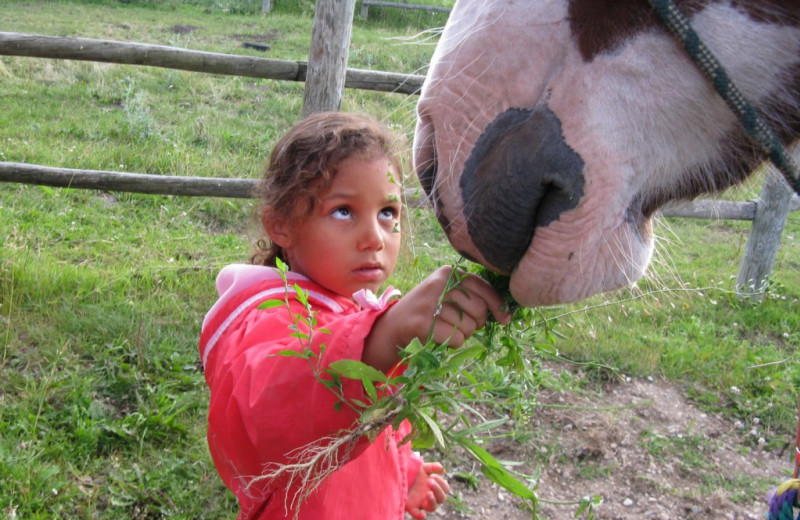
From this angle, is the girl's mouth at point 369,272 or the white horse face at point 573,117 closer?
the white horse face at point 573,117

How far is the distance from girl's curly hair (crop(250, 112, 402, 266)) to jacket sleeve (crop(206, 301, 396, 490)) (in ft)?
1.33

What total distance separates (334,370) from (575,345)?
2496 mm

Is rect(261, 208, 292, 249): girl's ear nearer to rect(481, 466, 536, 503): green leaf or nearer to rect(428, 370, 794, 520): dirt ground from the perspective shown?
rect(481, 466, 536, 503): green leaf

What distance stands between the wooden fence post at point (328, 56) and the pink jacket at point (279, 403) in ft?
7.08

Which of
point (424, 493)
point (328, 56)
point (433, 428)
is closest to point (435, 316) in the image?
point (433, 428)

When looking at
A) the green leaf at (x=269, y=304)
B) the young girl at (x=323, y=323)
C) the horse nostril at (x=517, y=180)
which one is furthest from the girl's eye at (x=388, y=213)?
the horse nostril at (x=517, y=180)

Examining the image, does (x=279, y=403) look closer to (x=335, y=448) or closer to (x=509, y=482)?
(x=335, y=448)

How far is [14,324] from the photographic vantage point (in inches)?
116

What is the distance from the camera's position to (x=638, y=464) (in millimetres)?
2744

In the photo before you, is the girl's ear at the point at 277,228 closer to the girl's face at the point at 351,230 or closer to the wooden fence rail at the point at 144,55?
the girl's face at the point at 351,230

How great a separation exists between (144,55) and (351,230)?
2734 mm

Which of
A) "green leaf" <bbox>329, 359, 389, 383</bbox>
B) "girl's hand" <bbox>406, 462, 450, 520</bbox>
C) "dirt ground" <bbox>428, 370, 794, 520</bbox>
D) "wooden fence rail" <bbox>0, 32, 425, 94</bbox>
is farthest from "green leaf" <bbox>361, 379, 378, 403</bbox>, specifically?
"wooden fence rail" <bbox>0, 32, 425, 94</bbox>

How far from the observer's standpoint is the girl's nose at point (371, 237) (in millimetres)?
1618

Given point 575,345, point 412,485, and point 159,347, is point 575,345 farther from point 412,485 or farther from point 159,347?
point 159,347
